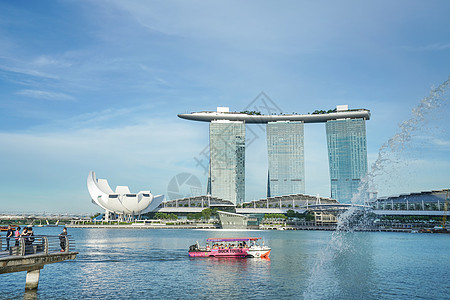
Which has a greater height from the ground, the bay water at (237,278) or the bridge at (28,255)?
the bridge at (28,255)

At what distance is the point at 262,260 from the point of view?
59.8 m

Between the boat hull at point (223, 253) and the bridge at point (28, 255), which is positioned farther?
the boat hull at point (223, 253)

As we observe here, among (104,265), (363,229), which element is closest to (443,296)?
(104,265)

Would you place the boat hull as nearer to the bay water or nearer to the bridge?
the bay water

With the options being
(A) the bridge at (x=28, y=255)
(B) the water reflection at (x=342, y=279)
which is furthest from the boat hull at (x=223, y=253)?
(A) the bridge at (x=28, y=255)

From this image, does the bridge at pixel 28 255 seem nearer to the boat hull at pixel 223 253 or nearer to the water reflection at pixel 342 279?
the water reflection at pixel 342 279

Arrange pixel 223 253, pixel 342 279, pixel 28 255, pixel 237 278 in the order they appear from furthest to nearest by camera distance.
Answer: pixel 223 253
pixel 237 278
pixel 342 279
pixel 28 255

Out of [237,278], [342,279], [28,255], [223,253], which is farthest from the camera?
[223,253]

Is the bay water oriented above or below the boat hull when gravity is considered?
below

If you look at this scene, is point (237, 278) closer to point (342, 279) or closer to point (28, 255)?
point (342, 279)

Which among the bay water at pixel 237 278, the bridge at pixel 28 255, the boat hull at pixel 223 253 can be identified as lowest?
the bay water at pixel 237 278

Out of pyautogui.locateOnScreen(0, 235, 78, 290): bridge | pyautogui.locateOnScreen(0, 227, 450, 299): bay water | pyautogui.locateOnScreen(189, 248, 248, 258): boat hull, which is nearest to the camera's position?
pyautogui.locateOnScreen(0, 235, 78, 290): bridge

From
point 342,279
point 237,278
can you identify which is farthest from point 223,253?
point 342,279

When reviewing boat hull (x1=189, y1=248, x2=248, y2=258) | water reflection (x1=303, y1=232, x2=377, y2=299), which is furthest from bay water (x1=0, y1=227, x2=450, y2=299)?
boat hull (x1=189, y1=248, x2=248, y2=258)
